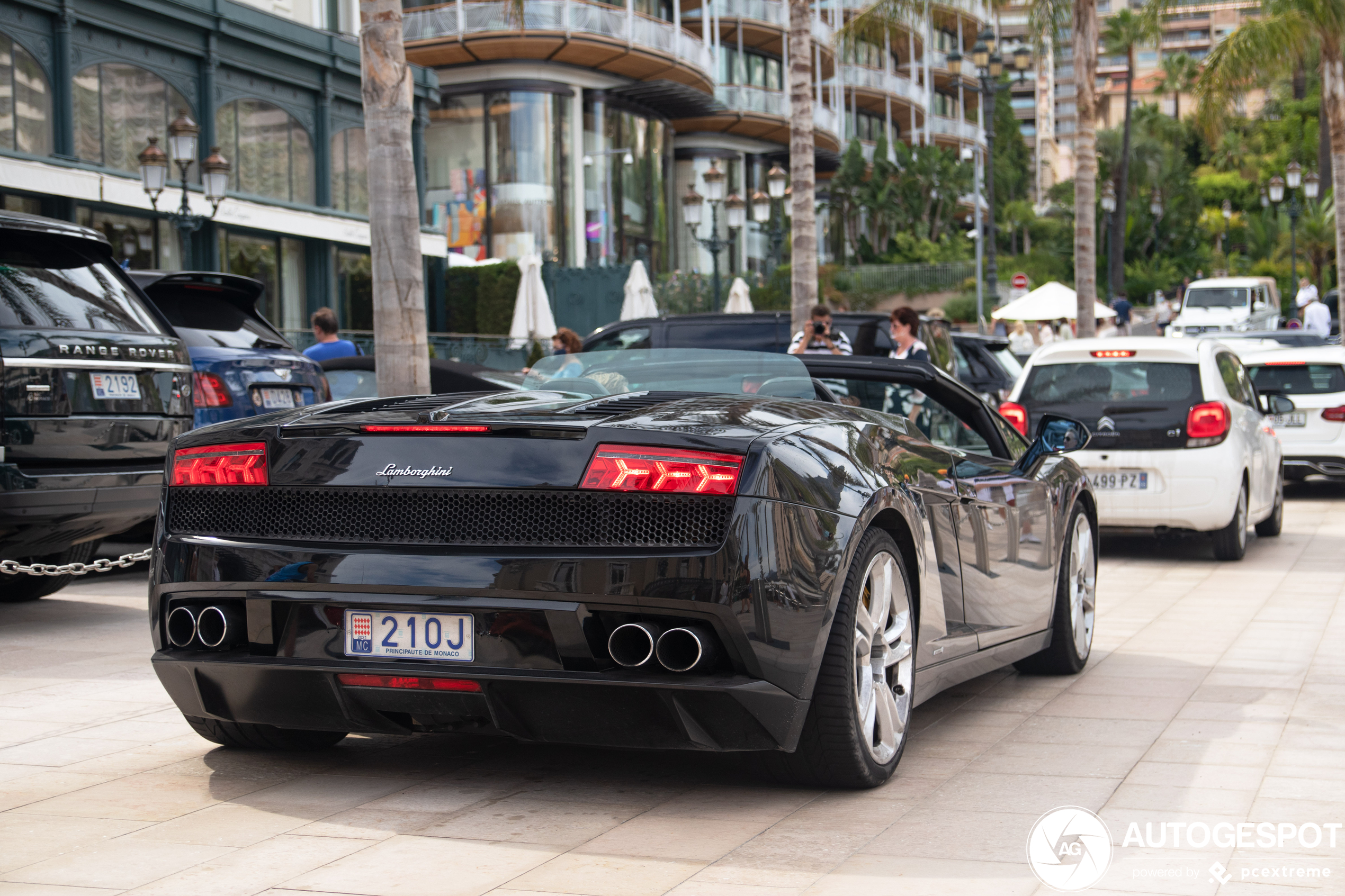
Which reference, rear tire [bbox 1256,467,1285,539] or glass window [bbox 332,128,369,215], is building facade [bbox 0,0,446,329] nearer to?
glass window [bbox 332,128,369,215]

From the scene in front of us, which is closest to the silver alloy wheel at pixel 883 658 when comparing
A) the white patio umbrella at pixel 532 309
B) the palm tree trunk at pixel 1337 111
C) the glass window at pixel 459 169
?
the white patio umbrella at pixel 532 309

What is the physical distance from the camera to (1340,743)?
5.22m

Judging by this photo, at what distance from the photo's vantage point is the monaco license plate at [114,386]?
7371 mm

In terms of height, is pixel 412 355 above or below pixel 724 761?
above

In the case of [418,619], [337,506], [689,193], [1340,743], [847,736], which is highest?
[689,193]

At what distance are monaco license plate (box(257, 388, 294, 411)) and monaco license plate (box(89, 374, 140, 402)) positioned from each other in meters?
2.24

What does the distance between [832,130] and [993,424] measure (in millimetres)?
54882

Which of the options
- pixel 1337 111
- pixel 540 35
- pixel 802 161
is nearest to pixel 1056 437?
pixel 802 161

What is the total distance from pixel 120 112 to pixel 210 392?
1740 cm

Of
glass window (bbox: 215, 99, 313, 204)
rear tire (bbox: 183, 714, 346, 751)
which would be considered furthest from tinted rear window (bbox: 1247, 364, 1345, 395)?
glass window (bbox: 215, 99, 313, 204)

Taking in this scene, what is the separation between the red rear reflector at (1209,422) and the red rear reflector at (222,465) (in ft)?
27.2

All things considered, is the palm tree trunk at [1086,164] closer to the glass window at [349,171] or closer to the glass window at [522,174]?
the glass window at [349,171]

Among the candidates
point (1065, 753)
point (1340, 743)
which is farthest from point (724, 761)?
point (1340, 743)

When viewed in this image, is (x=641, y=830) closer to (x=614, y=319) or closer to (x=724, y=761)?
A: (x=724, y=761)
